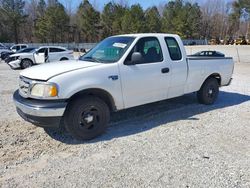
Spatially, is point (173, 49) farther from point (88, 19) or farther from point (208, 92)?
point (88, 19)

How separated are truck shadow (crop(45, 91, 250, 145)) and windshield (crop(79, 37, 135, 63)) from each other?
4.48ft

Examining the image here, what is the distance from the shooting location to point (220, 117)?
21.5 feet

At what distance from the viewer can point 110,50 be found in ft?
19.1

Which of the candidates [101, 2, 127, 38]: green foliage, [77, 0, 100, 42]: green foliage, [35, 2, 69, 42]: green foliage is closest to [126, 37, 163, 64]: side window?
[35, 2, 69, 42]: green foliage

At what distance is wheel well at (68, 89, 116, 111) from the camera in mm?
4945

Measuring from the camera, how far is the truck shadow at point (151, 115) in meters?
5.44

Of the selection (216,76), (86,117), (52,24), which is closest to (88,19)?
(52,24)

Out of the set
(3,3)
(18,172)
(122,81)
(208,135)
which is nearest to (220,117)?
(208,135)

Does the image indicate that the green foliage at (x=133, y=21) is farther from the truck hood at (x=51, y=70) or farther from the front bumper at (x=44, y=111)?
the front bumper at (x=44, y=111)

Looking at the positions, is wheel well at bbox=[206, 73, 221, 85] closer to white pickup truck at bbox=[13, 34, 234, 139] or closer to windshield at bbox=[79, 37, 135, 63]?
white pickup truck at bbox=[13, 34, 234, 139]

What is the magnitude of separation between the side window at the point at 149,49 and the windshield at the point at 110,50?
19 centimetres

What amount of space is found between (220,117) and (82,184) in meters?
3.95

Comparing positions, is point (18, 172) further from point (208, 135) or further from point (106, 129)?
point (208, 135)

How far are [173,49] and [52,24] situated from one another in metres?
59.1
